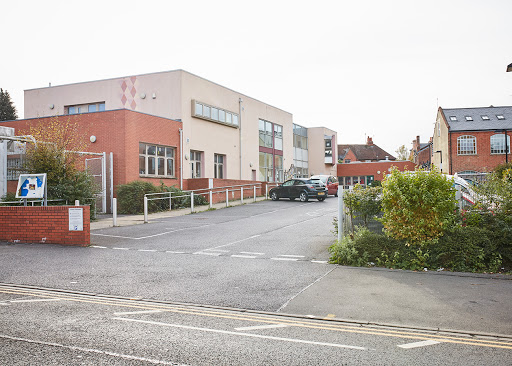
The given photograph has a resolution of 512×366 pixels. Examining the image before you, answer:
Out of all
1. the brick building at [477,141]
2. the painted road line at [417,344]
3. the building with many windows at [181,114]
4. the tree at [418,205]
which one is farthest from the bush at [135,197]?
the brick building at [477,141]

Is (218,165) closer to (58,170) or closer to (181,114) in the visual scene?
(181,114)

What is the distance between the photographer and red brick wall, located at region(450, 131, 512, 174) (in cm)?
4559

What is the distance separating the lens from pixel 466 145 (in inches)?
1820

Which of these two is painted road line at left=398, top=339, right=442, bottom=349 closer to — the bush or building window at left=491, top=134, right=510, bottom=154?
the bush

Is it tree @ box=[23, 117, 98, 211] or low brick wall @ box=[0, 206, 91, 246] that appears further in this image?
tree @ box=[23, 117, 98, 211]

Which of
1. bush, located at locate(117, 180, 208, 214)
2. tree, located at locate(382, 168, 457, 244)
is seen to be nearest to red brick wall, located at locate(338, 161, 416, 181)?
bush, located at locate(117, 180, 208, 214)

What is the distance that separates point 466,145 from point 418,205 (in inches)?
1598

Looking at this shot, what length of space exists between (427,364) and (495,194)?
6.64m

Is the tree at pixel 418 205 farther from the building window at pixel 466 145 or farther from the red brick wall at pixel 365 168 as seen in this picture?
the red brick wall at pixel 365 168

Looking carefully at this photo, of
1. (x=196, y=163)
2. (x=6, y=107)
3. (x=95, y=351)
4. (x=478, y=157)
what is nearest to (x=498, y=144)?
(x=478, y=157)

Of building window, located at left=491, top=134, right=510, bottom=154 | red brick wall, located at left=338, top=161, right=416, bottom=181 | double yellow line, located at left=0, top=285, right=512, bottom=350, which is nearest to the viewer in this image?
double yellow line, located at left=0, top=285, right=512, bottom=350

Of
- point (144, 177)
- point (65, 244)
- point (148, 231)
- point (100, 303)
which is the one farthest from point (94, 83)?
point (100, 303)

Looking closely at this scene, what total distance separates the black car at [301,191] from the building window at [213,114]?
6.61m

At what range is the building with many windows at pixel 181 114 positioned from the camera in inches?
1085
